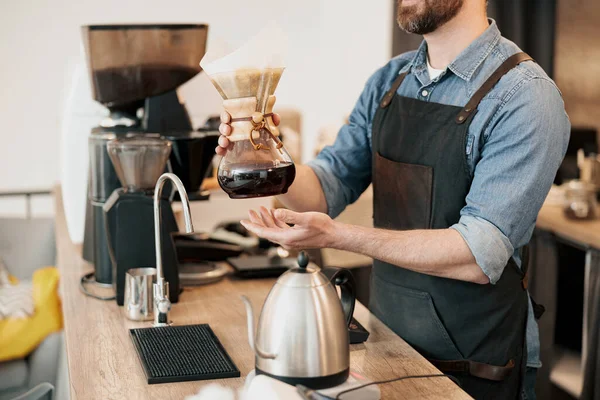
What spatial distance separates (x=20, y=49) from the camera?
493cm

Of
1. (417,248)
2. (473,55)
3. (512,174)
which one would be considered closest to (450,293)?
(417,248)

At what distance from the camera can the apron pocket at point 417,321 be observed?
6.11ft

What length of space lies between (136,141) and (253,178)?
0.59 meters

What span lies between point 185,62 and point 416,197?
93cm

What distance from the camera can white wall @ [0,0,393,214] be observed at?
16.2 feet

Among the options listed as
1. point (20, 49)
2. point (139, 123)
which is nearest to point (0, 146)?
point (20, 49)

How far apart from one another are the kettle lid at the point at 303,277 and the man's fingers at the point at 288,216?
0.74 ft

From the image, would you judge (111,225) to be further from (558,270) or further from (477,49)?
(558,270)

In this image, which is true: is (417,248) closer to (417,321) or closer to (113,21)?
(417,321)

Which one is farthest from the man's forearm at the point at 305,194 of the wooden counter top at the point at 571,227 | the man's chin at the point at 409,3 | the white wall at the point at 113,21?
the white wall at the point at 113,21

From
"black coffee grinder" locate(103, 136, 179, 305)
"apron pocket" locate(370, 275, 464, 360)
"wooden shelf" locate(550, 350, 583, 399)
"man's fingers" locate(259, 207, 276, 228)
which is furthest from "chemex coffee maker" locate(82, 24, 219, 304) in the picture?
"wooden shelf" locate(550, 350, 583, 399)

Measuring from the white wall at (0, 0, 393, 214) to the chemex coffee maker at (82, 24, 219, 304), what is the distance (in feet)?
8.49

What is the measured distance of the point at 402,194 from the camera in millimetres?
1962

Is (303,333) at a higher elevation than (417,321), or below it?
higher
